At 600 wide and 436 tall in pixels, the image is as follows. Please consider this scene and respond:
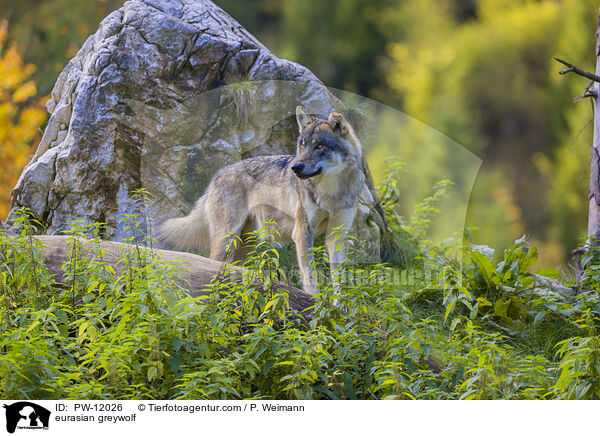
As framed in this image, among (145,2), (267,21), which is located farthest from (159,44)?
(267,21)

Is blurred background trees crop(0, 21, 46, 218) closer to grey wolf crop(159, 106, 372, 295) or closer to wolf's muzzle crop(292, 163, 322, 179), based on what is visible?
grey wolf crop(159, 106, 372, 295)

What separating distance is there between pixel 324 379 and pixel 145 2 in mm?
4340

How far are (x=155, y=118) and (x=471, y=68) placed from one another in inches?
241

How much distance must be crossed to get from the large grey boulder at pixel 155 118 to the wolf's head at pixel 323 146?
92 centimetres

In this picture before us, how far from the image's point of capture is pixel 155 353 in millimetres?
2605

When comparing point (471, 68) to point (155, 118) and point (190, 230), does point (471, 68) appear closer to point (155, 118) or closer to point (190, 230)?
point (155, 118)

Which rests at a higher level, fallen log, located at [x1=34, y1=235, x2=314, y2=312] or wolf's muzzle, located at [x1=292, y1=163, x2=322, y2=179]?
wolf's muzzle, located at [x1=292, y1=163, x2=322, y2=179]

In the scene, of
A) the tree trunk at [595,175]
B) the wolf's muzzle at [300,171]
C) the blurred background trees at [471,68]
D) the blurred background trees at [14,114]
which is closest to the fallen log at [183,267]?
the wolf's muzzle at [300,171]

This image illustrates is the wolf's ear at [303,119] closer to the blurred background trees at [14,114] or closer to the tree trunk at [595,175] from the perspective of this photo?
the tree trunk at [595,175]

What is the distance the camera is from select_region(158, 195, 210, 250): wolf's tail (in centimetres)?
511
